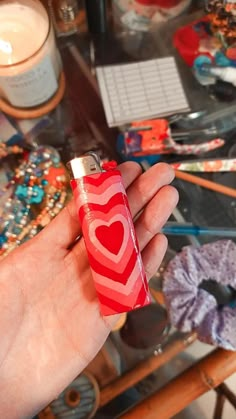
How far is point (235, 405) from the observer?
2.68 ft

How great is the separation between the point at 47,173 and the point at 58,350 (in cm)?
28

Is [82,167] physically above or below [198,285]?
above

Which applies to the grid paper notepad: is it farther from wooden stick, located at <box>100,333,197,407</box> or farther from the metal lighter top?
wooden stick, located at <box>100,333,197,407</box>

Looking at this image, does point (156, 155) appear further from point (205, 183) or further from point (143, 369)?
point (143, 369)

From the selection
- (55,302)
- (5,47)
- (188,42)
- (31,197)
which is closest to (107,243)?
(55,302)

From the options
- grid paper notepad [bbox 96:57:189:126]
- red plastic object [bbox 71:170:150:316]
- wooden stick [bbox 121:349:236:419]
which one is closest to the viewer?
red plastic object [bbox 71:170:150:316]

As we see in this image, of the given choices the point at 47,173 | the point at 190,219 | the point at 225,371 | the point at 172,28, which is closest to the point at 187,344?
the point at 225,371

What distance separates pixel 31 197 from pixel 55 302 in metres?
0.19

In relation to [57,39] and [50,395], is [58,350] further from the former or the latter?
[57,39]

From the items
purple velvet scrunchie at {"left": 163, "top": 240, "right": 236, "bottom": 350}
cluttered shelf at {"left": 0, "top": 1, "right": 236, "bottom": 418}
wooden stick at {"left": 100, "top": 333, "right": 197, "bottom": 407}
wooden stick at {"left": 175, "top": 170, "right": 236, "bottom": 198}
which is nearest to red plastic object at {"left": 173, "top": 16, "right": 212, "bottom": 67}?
cluttered shelf at {"left": 0, "top": 1, "right": 236, "bottom": 418}

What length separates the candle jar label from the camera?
0.69 m

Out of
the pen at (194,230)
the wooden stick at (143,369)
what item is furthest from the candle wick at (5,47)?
the wooden stick at (143,369)

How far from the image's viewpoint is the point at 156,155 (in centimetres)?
76

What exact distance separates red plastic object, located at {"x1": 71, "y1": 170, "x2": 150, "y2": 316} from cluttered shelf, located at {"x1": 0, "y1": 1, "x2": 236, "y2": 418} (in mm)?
186
